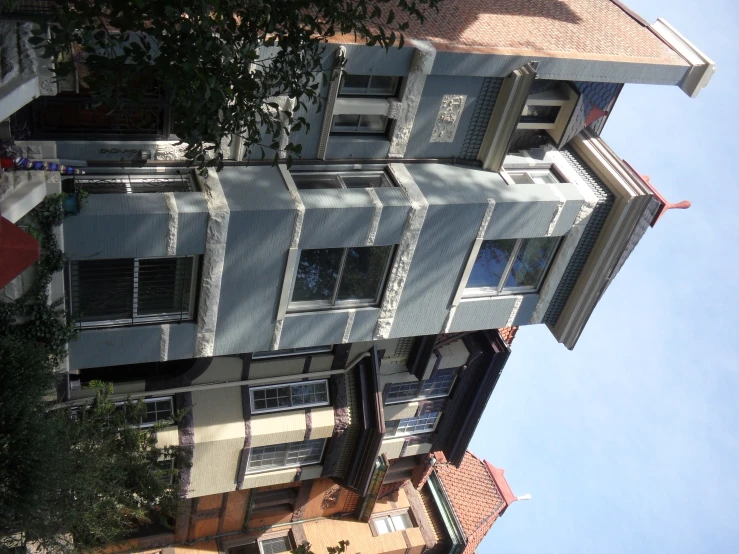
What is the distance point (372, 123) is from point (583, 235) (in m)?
4.97

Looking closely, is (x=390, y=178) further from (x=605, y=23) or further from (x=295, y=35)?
(x=605, y=23)

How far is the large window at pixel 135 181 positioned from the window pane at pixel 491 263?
5644mm

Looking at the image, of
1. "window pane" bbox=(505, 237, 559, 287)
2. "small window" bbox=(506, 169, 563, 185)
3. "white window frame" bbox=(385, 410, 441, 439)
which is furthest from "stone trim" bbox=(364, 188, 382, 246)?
"white window frame" bbox=(385, 410, 441, 439)

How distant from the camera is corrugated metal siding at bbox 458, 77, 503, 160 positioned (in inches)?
483

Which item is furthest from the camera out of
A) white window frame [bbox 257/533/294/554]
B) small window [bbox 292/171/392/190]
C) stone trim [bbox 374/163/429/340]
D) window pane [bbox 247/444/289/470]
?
white window frame [bbox 257/533/294/554]

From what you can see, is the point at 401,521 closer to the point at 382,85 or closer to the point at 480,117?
the point at 480,117

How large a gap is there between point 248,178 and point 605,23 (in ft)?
26.9

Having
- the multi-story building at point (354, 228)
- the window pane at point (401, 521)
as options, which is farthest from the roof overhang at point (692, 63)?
the window pane at point (401, 521)

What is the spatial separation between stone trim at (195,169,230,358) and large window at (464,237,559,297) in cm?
506

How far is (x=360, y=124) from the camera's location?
39.7ft

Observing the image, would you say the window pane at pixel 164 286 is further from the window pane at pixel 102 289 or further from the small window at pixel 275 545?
the small window at pixel 275 545

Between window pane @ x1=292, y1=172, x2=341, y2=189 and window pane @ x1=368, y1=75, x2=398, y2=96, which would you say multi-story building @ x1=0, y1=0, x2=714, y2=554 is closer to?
window pane @ x1=368, y1=75, x2=398, y2=96

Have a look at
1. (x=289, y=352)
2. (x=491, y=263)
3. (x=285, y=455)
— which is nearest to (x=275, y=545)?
(x=285, y=455)

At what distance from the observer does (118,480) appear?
12289 mm
